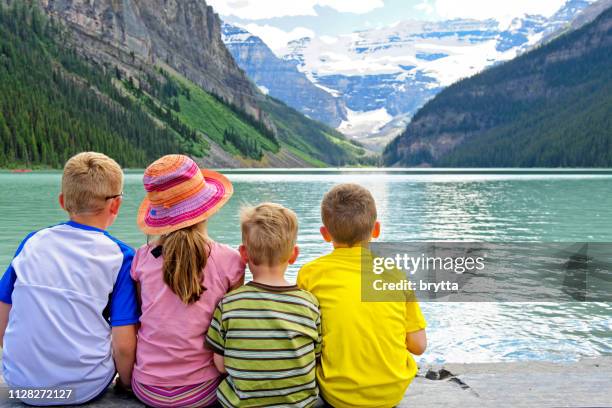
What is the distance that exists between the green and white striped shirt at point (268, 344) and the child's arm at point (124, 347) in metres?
0.86

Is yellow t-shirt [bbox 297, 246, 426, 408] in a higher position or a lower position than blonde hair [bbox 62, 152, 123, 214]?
lower

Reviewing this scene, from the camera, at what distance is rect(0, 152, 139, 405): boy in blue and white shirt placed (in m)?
5.19

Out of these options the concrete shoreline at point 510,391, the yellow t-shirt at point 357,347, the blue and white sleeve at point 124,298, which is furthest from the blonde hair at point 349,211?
the blue and white sleeve at point 124,298

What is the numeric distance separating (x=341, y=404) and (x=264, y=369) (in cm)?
77

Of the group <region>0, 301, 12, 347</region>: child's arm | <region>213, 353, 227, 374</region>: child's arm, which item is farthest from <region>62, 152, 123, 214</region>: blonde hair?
<region>213, 353, 227, 374</region>: child's arm

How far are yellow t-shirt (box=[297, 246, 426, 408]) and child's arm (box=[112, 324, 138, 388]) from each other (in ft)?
5.27

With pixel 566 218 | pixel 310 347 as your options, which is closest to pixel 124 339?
pixel 310 347

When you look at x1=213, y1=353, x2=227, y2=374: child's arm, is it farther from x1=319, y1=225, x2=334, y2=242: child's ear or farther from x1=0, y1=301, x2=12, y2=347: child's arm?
x1=0, y1=301, x2=12, y2=347: child's arm

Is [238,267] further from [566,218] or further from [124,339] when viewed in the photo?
[566,218]

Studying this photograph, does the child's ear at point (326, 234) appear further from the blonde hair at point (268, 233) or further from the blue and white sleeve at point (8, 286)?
the blue and white sleeve at point (8, 286)

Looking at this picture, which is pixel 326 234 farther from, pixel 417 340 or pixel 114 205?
pixel 114 205

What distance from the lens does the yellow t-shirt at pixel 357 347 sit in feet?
17.5

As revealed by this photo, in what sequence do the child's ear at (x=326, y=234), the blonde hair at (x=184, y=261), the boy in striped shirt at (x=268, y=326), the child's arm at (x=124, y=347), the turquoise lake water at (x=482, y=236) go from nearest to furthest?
the boy in striped shirt at (x=268, y=326) < the blonde hair at (x=184, y=261) < the child's arm at (x=124, y=347) < the child's ear at (x=326, y=234) < the turquoise lake water at (x=482, y=236)

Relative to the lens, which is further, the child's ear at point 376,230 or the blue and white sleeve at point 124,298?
the child's ear at point 376,230
